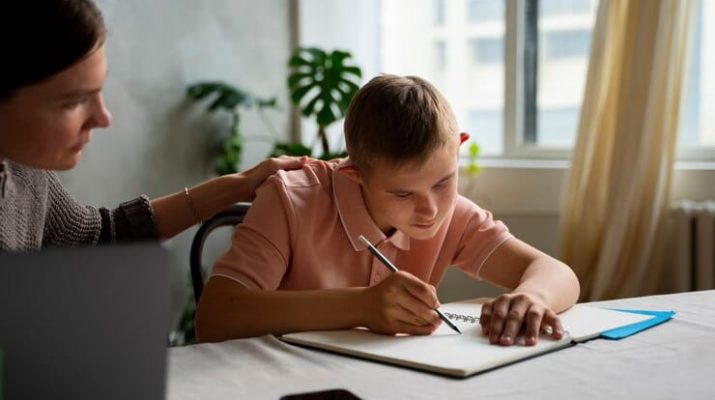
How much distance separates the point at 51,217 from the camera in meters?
1.44

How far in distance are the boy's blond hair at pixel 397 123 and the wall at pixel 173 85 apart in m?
1.32

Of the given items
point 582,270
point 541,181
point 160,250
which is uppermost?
point 160,250

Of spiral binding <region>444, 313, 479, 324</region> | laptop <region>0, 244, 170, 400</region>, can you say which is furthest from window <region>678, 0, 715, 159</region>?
laptop <region>0, 244, 170, 400</region>

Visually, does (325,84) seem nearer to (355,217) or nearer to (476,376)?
(355,217)

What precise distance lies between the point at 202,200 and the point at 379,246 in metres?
0.33

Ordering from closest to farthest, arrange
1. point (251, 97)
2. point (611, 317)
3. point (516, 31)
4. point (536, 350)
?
1. point (536, 350)
2. point (611, 317)
3. point (251, 97)
4. point (516, 31)

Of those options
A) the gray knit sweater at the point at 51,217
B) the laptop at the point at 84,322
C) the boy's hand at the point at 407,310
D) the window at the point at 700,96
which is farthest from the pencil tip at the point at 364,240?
the window at the point at 700,96

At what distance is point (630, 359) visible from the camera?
1099 mm

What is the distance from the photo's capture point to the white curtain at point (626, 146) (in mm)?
2910

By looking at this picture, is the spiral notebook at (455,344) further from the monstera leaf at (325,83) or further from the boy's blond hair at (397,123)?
the monstera leaf at (325,83)

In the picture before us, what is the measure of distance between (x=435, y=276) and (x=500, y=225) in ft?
0.47

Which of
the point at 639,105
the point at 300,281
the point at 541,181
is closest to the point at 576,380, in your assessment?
the point at 300,281

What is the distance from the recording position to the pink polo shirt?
1.39 m

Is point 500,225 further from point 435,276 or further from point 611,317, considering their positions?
point 611,317
